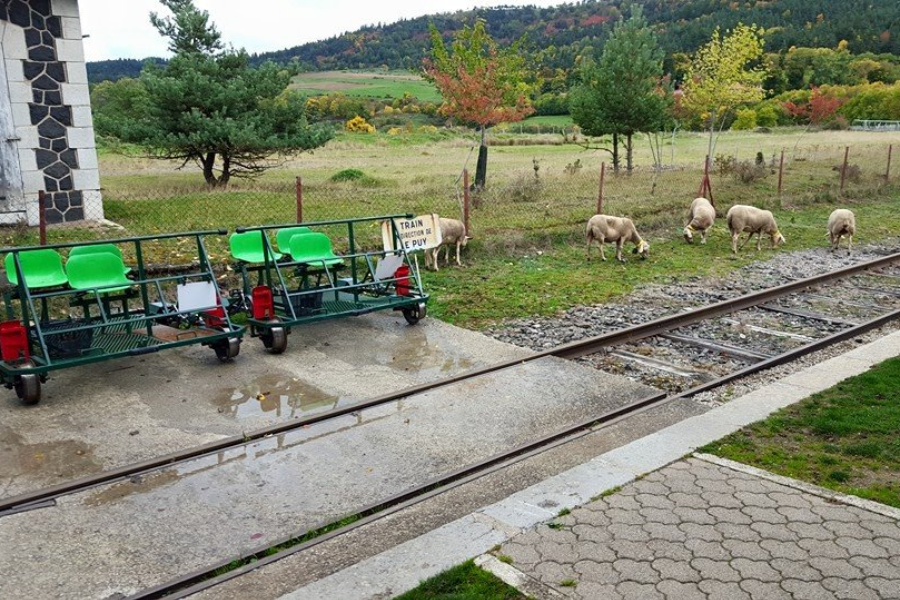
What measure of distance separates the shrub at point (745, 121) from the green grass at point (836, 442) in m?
59.4

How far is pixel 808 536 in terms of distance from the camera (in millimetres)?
4875

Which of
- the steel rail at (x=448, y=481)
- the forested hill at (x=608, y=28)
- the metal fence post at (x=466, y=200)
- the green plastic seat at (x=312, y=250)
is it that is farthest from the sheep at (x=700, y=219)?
the forested hill at (x=608, y=28)

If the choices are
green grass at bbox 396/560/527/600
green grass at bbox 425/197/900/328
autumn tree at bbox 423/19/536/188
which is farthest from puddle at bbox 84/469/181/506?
autumn tree at bbox 423/19/536/188

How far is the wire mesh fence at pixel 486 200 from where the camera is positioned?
49.1 ft

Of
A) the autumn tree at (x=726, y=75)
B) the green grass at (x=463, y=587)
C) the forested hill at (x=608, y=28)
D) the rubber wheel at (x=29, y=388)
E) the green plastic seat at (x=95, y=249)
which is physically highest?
the forested hill at (x=608, y=28)

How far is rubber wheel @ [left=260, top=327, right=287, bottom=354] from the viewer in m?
8.92

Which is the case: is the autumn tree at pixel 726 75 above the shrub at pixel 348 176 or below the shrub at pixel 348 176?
above

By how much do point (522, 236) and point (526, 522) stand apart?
436 inches

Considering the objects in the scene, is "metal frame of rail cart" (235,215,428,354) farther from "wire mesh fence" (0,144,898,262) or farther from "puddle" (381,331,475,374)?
"wire mesh fence" (0,144,898,262)

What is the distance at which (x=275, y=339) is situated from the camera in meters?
8.95

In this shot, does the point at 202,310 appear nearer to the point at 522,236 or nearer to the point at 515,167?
the point at 522,236

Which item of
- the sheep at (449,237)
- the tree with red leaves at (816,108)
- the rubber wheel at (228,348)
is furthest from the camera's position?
the tree with red leaves at (816,108)

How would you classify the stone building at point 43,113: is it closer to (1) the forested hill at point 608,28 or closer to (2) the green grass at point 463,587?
(2) the green grass at point 463,587

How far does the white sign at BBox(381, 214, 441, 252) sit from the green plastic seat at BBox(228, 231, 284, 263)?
1.71 meters
